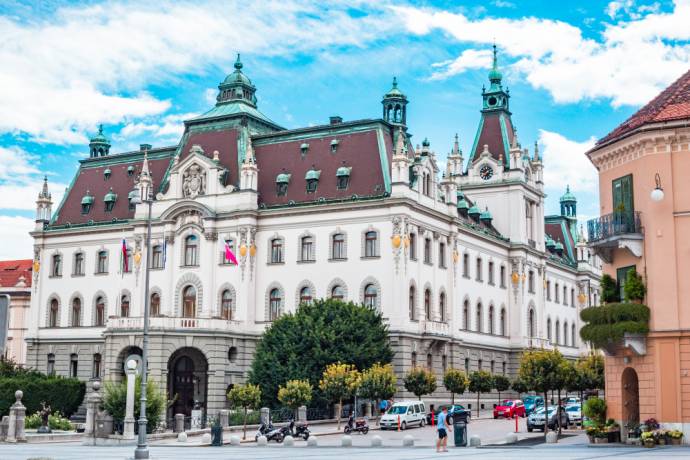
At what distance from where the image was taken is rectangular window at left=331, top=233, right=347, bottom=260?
71.3 metres

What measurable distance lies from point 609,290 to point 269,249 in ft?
117

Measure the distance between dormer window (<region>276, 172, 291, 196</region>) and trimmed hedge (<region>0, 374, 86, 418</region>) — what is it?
69.9 ft

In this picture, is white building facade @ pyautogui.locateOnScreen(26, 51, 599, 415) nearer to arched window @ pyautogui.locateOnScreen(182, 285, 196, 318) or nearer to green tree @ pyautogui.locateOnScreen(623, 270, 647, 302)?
arched window @ pyautogui.locateOnScreen(182, 285, 196, 318)

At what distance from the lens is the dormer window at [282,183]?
2926 inches

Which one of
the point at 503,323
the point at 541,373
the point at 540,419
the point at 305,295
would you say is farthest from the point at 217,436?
the point at 503,323

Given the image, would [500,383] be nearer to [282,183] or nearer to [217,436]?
[282,183]

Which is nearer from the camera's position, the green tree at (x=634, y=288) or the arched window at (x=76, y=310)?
the green tree at (x=634, y=288)

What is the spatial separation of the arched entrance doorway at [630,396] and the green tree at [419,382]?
2458 centimetres

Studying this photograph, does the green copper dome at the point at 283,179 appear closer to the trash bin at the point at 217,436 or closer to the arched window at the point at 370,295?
the arched window at the point at 370,295

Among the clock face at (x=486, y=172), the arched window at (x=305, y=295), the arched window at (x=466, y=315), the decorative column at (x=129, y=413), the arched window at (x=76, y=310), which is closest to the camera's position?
the decorative column at (x=129, y=413)

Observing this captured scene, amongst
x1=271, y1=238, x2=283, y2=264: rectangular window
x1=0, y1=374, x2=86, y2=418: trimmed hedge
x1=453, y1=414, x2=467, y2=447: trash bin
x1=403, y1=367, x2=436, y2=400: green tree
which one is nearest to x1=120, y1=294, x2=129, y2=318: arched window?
x1=0, y1=374, x2=86, y2=418: trimmed hedge

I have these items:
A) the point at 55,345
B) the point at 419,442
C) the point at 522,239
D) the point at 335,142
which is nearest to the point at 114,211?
the point at 55,345

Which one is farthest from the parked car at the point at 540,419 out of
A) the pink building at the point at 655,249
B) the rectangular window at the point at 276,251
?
the rectangular window at the point at 276,251

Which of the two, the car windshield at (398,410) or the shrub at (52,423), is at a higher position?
the car windshield at (398,410)
